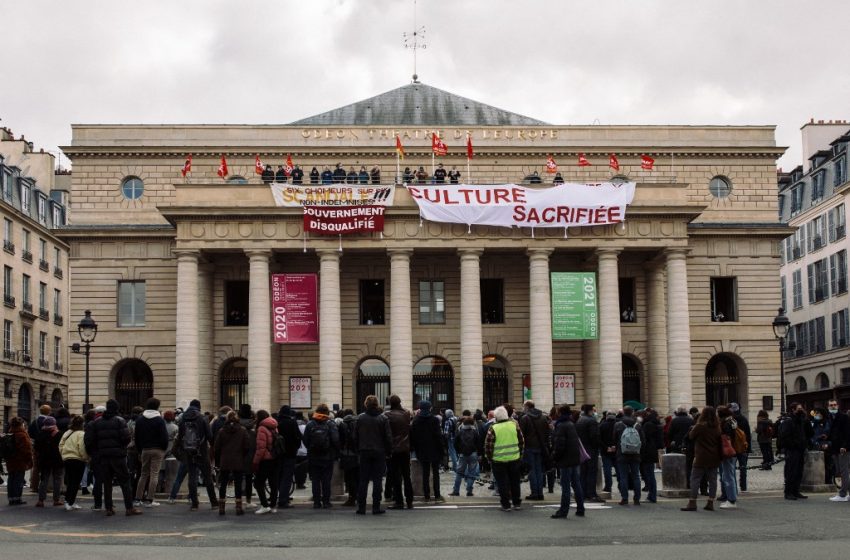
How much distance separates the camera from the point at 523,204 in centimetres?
4334

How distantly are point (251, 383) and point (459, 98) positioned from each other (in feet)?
61.9

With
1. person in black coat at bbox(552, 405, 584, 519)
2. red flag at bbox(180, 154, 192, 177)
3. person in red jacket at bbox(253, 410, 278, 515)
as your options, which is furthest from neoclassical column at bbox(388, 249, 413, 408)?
person in black coat at bbox(552, 405, 584, 519)

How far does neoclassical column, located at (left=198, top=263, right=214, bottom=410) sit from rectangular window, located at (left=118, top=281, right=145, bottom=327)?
3.38m

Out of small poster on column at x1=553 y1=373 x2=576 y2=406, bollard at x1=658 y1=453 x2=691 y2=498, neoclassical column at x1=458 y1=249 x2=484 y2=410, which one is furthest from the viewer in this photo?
small poster on column at x1=553 y1=373 x2=576 y2=406

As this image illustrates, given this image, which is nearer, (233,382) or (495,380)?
(233,382)

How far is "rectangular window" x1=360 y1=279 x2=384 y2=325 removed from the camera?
47875 millimetres

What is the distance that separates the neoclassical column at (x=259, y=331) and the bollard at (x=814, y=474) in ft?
77.3

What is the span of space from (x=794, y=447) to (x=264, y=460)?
9.97m

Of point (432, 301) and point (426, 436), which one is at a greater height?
point (432, 301)

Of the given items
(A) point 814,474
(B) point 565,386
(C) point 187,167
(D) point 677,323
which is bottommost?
(A) point 814,474

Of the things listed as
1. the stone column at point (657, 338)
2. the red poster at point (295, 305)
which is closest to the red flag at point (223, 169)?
the red poster at point (295, 305)

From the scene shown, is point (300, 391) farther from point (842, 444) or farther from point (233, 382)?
point (842, 444)

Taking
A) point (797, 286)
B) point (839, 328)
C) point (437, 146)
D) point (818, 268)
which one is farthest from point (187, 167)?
point (797, 286)

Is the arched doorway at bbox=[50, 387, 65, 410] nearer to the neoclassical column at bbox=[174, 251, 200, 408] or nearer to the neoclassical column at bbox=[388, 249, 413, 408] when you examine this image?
the neoclassical column at bbox=[174, 251, 200, 408]
